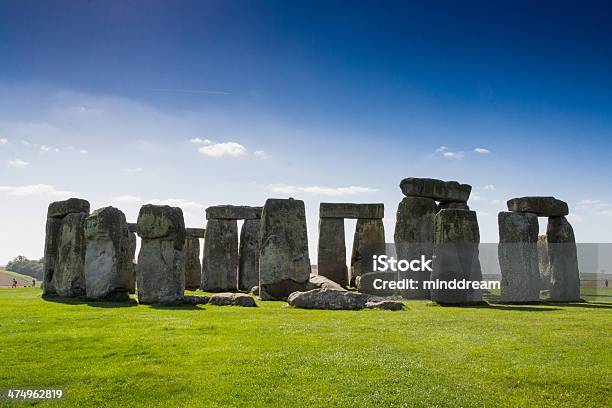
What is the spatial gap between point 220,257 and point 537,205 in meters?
13.0

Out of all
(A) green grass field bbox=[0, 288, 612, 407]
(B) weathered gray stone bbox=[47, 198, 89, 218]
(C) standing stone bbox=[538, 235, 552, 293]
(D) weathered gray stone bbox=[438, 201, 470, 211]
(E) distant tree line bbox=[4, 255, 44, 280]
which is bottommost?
(E) distant tree line bbox=[4, 255, 44, 280]

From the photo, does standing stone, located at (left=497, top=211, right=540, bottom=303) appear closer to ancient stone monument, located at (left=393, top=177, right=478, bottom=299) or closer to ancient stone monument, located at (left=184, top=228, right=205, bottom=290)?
ancient stone monument, located at (left=393, top=177, right=478, bottom=299)

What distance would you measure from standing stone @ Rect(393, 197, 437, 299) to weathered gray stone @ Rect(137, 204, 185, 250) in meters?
8.12

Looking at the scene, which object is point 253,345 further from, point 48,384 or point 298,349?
point 48,384

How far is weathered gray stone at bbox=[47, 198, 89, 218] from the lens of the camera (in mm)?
18172

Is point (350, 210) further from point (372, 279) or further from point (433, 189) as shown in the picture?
point (433, 189)

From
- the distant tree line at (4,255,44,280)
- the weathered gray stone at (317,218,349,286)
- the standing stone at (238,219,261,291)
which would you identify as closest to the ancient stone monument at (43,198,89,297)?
the standing stone at (238,219,261,291)

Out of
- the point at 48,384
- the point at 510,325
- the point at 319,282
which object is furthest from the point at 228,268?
the point at 48,384

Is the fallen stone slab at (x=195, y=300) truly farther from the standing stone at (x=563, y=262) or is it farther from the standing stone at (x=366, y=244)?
the standing stone at (x=366, y=244)

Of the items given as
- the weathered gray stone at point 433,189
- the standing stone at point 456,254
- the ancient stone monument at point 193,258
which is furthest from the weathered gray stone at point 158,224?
the ancient stone monument at point 193,258

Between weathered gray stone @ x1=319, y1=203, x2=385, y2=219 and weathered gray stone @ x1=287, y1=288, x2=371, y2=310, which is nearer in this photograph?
weathered gray stone @ x1=287, y1=288, x2=371, y2=310

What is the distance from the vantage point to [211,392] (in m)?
6.66

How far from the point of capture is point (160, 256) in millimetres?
15273

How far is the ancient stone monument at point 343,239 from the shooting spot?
1043 inches
